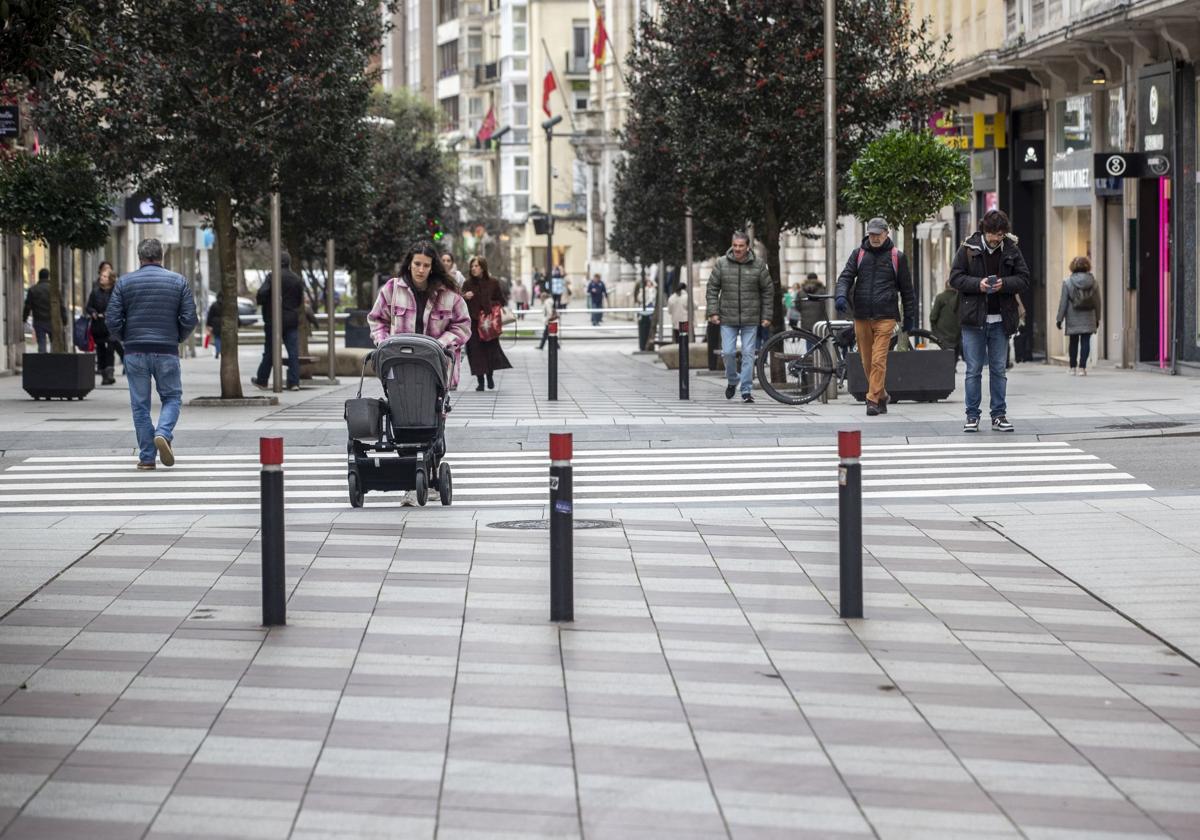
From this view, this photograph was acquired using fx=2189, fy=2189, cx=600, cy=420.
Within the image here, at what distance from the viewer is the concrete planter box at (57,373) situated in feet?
87.8

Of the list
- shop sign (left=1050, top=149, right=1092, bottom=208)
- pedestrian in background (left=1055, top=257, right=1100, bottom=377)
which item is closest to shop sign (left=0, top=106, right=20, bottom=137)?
pedestrian in background (left=1055, top=257, right=1100, bottom=377)

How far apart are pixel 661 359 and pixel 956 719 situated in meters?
32.8

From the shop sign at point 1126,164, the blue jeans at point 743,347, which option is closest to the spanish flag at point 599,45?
the shop sign at point 1126,164

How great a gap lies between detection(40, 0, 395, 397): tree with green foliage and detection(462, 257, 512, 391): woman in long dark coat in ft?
9.17

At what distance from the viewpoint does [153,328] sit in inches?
681

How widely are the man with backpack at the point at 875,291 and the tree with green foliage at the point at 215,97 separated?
7600 millimetres

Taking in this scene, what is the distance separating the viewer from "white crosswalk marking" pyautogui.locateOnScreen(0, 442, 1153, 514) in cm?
1462

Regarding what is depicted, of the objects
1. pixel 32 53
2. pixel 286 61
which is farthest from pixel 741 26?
pixel 32 53

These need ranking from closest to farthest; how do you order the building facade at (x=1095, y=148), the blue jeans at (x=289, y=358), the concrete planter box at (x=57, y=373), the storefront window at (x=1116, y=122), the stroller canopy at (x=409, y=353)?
the stroller canopy at (x=409, y=353) → the concrete planter box at (x=57, y=373) → the building facade at (x=1095, y=148) → the blue jeans at (x=289, y=358) → the storefront window at (x=1116, y=122)

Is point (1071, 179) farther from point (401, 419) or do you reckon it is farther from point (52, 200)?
point (401, 419)

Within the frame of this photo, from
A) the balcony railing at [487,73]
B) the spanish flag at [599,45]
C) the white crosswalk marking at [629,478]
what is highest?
the balcony railing at [487,73]

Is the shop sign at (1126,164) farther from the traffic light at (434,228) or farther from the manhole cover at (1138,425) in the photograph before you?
the traffic light at (434,228)

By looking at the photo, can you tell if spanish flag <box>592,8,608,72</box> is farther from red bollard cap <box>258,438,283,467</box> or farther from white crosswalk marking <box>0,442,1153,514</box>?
red bollard cap <box>258,438,283,467</box>

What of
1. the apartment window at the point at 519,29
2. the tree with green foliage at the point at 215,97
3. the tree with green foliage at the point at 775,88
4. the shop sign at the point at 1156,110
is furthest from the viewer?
the apartment window at the point at 519,29
